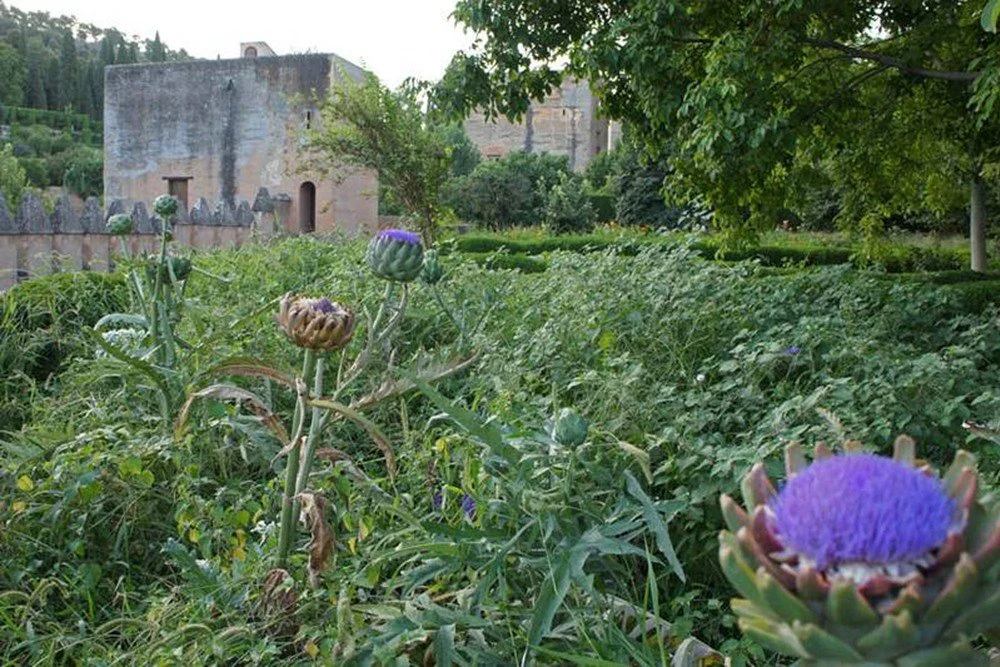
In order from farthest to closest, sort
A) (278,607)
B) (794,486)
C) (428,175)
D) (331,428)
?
(428,175)
(331,428)
(278,607)
(794,486)

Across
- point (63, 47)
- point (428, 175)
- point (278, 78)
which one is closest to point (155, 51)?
point (63, 47)

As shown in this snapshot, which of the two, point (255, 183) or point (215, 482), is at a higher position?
point (255, 183)

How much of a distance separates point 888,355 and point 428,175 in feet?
45.7

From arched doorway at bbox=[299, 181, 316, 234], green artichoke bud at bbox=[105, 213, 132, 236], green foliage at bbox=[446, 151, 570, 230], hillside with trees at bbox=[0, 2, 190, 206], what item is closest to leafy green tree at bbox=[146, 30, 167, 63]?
hillside with trees at bbox=[0, 2, 190, 206]

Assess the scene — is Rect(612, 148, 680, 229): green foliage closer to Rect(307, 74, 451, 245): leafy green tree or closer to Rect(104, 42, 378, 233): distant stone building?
Rect(104, 42, 378, 233): distant stone building

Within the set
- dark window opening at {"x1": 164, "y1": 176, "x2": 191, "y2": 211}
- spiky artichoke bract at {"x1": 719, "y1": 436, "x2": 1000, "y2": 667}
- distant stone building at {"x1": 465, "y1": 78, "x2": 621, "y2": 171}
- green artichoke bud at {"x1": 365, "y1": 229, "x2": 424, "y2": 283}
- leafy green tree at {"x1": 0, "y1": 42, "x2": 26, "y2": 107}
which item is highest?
leafy green tree at {"x1": 0, "y1": 42, "x2": 26, "y2": 107}

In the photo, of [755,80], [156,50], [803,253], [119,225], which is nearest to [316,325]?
[119,225]

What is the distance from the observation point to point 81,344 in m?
4.48

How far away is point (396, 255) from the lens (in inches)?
101

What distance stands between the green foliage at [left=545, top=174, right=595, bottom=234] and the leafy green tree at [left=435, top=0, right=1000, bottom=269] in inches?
637

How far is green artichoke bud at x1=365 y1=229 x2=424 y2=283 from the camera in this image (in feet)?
8.41

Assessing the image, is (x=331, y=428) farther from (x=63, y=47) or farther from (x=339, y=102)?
(x=63, y=47)

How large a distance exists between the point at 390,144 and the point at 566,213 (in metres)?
9.18

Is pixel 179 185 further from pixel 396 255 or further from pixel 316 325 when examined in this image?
pixel 316 325
